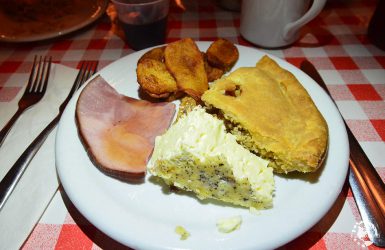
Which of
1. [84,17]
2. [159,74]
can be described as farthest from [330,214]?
[84,17]

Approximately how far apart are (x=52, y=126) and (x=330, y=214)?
1.12 m

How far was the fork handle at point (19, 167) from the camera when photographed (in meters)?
1.02

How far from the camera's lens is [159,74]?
1.32m

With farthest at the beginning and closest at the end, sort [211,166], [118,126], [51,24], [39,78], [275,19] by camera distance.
→ [51,24] < [275,19] < [39,78] < [118,126] < [211,166]

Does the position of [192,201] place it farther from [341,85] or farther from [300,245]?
[341,85]

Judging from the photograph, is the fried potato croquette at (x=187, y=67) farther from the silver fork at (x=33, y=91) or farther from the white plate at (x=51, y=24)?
the white plate at (x=51, y=24)

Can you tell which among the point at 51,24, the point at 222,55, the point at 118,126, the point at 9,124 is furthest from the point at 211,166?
the point at 51,24

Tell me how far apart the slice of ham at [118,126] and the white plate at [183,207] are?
1.7 inches

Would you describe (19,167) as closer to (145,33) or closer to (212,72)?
(212,72)

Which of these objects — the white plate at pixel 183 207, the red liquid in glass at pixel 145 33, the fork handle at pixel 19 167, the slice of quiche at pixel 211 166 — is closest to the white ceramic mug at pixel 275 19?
the red liquid in glass at pixel 145 33

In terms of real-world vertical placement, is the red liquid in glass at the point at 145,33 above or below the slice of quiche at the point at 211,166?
below

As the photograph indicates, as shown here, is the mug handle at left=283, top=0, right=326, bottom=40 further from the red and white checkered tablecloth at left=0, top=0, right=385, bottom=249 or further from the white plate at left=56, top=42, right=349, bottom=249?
the white plate at left=56, top=42, right=349, bottom=249

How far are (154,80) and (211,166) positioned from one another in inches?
21.2

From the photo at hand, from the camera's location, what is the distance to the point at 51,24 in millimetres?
2078
